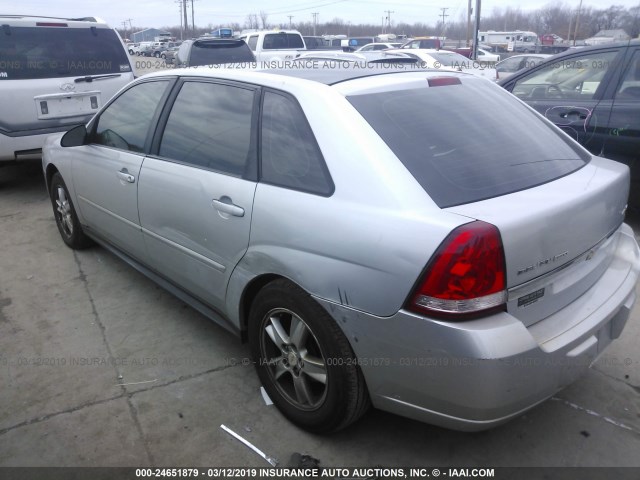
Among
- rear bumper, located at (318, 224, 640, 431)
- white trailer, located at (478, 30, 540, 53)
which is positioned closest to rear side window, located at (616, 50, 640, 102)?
rear bumper, located at (318, 224, 640, 431)

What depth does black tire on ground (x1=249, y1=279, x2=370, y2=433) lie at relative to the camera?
2.17 metres

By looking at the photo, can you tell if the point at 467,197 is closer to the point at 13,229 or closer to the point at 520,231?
the point at 520,231

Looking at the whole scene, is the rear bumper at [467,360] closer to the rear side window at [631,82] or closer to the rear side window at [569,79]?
the rear side window at [631,82]

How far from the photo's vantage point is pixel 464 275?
1.84 m

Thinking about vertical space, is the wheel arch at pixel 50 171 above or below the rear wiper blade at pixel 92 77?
below

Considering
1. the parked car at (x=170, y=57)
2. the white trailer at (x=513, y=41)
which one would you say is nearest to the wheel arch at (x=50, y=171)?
the parked car at (x=170, y=57)

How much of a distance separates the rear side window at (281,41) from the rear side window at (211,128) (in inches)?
604

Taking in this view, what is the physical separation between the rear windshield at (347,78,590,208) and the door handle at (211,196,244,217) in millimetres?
721

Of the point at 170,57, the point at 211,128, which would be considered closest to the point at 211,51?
the point at 211,128

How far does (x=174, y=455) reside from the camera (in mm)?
Result: 2414

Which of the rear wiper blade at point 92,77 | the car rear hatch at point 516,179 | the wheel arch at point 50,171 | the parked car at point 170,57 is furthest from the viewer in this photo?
the parked car at point 170,57

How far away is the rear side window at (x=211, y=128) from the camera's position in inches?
104

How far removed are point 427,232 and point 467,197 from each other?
29 centimetres

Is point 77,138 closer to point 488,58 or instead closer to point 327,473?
point 327,473
